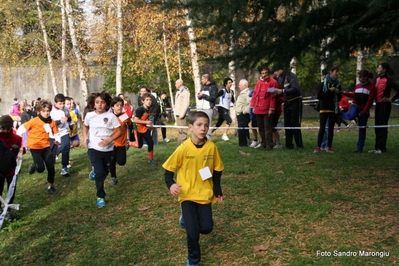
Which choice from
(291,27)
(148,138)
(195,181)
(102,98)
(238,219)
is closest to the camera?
(195,181)

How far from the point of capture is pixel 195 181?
4.68 metres

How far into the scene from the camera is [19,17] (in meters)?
23.5

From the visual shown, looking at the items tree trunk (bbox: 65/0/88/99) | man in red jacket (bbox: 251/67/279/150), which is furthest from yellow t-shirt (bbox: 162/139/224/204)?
tree trunk (bbox: 65/0/88/99)

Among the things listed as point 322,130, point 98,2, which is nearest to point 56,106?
point 322,130

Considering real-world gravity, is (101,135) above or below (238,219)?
above

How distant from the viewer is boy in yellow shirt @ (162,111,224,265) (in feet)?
Result: 15.1

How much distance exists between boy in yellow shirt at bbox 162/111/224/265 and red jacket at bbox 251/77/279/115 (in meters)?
6.45

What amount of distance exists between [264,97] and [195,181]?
21.8 ft

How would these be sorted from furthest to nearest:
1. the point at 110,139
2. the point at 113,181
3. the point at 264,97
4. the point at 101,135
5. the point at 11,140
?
1. the point at 264,97
2. the point at 113,181
3. the point at 101,135
4. the point at 110,139
5. the point at 11,140

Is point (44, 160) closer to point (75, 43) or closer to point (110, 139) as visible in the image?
point (110, 139)

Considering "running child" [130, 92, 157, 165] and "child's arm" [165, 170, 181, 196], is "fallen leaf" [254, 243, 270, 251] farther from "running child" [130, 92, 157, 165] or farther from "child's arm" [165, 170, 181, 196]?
"running child" [130, 92, 157, 165]

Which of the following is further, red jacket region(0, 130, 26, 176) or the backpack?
red jacket region(0, 130, 26, 176)

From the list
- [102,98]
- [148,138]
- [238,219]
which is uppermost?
[102,98]

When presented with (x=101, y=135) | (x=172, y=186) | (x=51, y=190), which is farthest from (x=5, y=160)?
(x=51, y=190)
